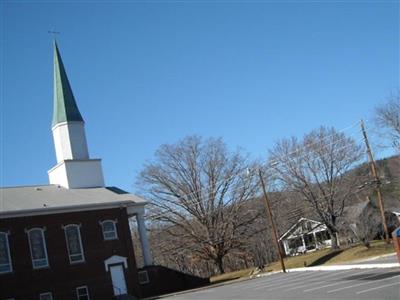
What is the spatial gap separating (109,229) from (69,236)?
3143mm

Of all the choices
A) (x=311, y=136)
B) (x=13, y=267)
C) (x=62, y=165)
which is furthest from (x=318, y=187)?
(x=13, y=267)

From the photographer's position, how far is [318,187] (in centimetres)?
5788

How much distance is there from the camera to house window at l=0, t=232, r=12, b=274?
35438 mm

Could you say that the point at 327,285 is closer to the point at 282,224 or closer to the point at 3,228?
the point at 3,228

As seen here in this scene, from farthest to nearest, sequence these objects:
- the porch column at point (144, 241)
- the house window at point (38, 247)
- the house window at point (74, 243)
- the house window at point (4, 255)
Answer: the porch column at point (144, 241)
the house window at point (74, 243)
the house window at point (38, 247)
the house window at point (4, 255)

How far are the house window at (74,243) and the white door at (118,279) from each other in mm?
2558

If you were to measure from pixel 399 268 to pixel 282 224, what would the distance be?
4628 cm

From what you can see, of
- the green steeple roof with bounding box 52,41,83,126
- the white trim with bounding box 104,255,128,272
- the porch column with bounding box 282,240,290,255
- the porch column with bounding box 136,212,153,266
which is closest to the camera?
the white trim with bounding box 104,255,128,272

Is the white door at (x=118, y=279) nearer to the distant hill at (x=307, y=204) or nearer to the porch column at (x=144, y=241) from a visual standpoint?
the porch column at (x=144, y=241)

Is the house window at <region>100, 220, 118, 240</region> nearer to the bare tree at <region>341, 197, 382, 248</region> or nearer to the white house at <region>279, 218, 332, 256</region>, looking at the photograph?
the bare tree at <region>341, 197, 382, 248</region>

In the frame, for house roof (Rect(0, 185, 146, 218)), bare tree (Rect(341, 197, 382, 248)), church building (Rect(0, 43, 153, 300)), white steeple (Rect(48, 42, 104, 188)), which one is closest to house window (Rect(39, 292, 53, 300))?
church building (Rect(0, 43, 153, 300))

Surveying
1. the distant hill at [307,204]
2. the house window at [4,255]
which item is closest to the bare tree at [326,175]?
the distant hill at [307,204]

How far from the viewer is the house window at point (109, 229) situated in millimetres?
40031

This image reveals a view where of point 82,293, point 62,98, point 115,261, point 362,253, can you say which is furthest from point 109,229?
point 362,253
